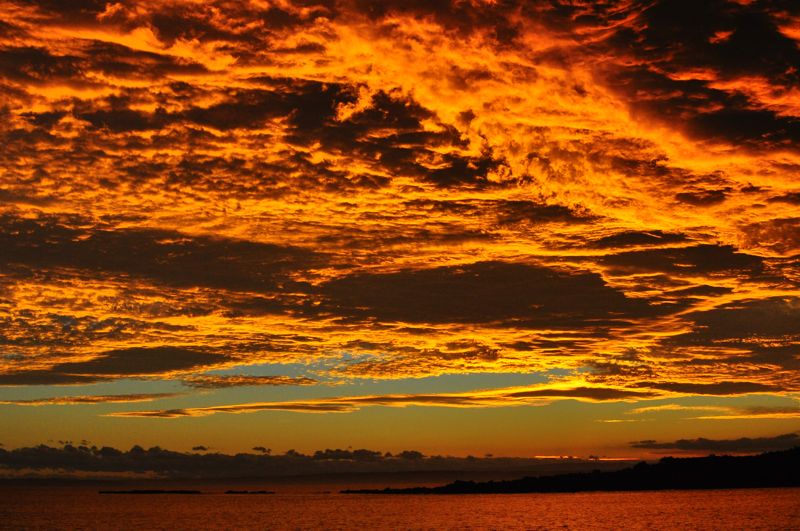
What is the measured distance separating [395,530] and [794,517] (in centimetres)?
7249

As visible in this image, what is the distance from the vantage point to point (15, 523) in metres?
175

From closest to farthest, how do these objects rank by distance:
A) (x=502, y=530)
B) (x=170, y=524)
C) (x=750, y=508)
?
1. (x=502, y=530)
2. (x=170, y=524)
3. (x=750, y=508)

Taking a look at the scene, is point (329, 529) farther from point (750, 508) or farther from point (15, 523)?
point (750, 508)

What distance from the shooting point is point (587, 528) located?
14212 cm

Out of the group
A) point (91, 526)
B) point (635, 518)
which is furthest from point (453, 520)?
point (91, 526)

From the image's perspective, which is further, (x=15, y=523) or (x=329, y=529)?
(x=15, y=523)

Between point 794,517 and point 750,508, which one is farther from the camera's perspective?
point 750,508

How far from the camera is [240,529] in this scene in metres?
152

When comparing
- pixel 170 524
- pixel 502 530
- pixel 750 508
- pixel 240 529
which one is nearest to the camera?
pixel 502 530

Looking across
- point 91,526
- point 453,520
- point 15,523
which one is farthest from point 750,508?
point 15,523

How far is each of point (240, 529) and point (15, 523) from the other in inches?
2123

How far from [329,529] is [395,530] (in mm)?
11907

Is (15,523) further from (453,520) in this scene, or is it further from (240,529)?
(453,520)

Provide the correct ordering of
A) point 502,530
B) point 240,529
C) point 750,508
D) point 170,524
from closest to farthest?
point 502,530
point 240,529
point 170,524
point 750,508
